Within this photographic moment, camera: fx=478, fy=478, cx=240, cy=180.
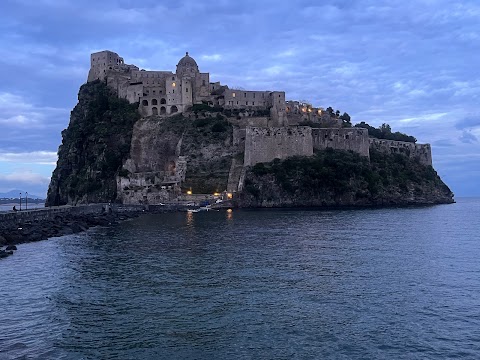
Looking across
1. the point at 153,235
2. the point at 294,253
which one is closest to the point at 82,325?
the point at 294,253

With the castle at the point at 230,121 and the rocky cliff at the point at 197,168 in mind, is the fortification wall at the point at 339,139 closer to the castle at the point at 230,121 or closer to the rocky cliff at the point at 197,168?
the castle at the point at 230,121

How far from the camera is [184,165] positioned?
8306 cm

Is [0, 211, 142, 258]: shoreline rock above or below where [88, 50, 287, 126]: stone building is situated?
below

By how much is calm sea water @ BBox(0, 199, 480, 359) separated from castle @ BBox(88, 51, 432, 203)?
46.8 metres

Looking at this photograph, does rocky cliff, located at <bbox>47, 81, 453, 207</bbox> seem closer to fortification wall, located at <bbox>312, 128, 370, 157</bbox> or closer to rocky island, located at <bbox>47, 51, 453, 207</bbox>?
rocky island, located at <bbox>47, 51, 453, 207</bbox>

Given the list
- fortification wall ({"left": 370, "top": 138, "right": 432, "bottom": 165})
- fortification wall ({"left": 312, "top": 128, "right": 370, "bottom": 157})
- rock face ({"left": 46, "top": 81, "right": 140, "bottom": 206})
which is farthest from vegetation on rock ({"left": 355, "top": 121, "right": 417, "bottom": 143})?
rock face ({"left": 46, "top": 81, "right": 140, "bottom": 206})

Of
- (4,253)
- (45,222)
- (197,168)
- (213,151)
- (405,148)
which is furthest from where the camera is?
(405,148)

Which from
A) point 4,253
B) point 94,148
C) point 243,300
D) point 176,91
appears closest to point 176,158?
point 176,91

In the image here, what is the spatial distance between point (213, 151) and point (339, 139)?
23.7 metres

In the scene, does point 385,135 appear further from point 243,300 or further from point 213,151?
point 243,300

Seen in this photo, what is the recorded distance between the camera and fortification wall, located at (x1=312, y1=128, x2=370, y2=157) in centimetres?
8900

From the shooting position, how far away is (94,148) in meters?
92.9

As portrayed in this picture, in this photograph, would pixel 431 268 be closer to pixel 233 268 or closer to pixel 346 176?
pixel 233 268

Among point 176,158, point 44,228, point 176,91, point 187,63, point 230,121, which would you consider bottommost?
point 44,228
